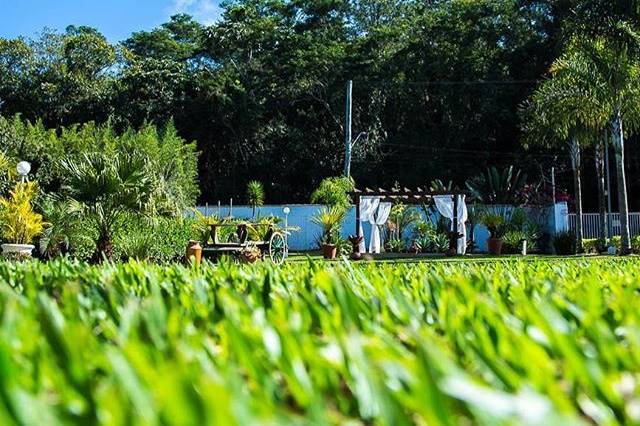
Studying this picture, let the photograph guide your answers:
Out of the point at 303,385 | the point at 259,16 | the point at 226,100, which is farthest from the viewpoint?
the point at 259,16

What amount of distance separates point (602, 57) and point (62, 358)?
20829mm

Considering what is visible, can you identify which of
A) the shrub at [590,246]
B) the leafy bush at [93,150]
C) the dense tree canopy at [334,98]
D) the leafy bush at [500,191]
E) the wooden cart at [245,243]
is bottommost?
the shrub at [590,246]

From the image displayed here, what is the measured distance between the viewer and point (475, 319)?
1185 mm

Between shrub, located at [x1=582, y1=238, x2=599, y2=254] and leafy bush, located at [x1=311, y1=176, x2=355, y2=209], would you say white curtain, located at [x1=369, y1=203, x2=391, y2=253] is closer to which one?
leafy bush, located at [x1=311, y1=176, x2=355, y2=209]

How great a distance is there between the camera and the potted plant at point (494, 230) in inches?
919

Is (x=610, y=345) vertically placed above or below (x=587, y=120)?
below

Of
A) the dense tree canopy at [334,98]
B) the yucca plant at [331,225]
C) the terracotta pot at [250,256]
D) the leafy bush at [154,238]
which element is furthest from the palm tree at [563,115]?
the leafy bush at [154,238]

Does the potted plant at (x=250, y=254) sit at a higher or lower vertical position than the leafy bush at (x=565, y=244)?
higher

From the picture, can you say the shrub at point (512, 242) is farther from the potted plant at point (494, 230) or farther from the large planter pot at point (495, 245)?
the large planter pot at point (495, 245)

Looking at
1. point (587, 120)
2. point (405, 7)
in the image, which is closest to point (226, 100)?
point (405, 7)

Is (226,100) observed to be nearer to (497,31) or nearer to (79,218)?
(497,31)

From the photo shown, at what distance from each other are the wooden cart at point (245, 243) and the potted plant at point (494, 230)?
7.96m

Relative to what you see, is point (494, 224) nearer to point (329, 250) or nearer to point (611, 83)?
point (611, 83)

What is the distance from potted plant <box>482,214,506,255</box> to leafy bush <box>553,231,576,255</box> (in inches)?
74.1
